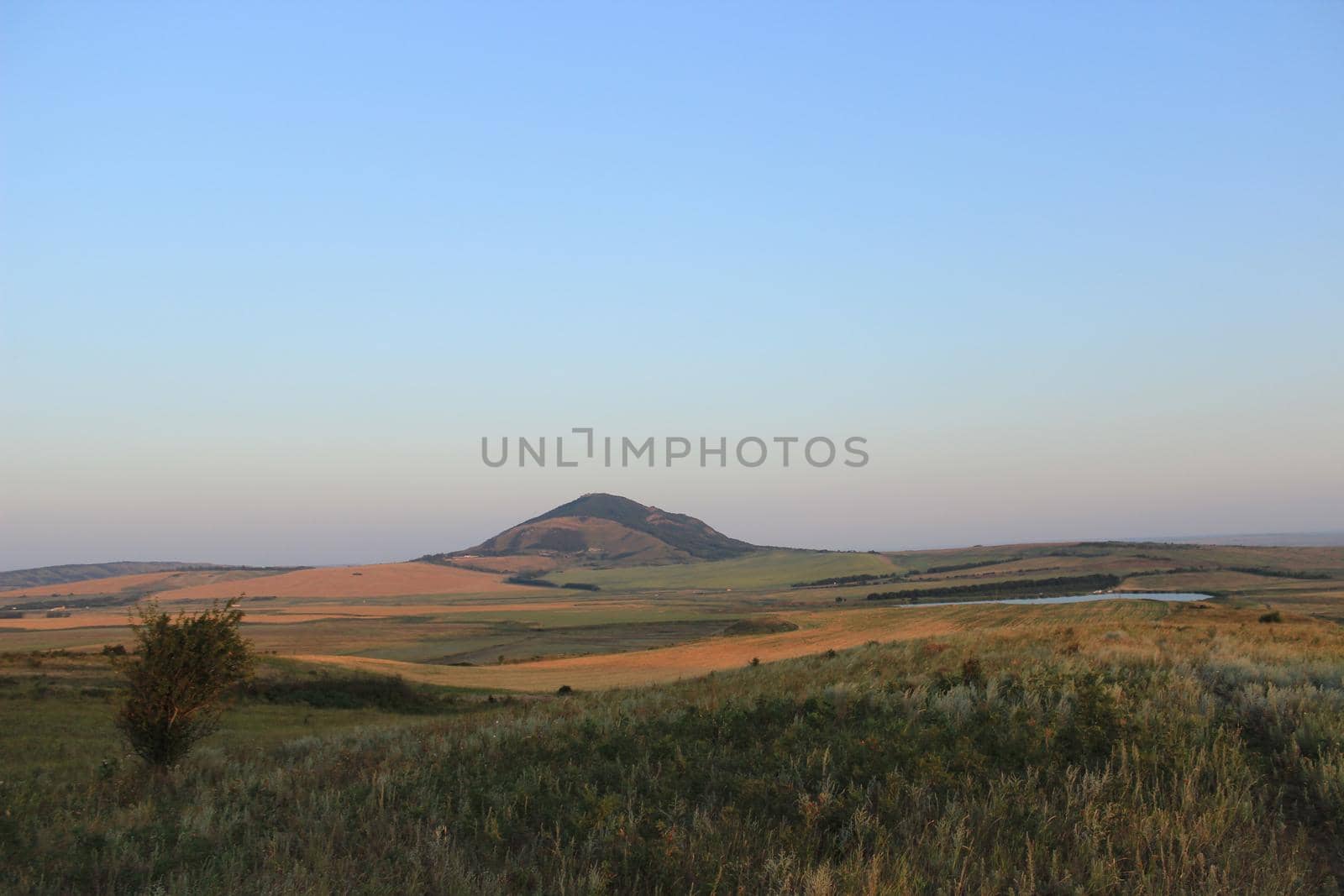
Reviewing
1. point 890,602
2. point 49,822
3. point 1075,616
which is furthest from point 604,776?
point 890,602

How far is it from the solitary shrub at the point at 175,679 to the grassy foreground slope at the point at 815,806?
19.1 ft

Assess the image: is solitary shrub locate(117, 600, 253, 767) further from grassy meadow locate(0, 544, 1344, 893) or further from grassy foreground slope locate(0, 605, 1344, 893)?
grassy foreground slope locate(0, 605, 1344, 893)

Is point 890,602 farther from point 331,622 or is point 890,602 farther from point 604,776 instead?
point 604,776

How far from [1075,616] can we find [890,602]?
212ft

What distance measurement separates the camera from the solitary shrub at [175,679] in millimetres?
17688

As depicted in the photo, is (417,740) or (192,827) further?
(417,740)

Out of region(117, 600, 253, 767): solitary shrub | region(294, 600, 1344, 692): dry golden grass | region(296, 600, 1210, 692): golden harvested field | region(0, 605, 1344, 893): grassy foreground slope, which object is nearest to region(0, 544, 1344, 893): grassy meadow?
region(0, 605, 1344, 893): grassy foreground slope

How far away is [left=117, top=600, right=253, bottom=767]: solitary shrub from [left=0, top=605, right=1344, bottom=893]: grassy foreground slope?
5829 millimetres

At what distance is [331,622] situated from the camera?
13575 centimetres

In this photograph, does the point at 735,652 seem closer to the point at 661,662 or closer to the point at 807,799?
the point at 661,662

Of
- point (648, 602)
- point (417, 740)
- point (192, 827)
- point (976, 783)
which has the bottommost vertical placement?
point (648, 602)

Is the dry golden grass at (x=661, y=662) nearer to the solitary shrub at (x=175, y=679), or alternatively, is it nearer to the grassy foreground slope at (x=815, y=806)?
the solitary shrub at (x=175, y=679)

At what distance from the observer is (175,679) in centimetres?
1828

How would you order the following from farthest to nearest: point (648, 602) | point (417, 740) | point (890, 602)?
point (648, 602) → point (890, 602) → point (417, 740)
